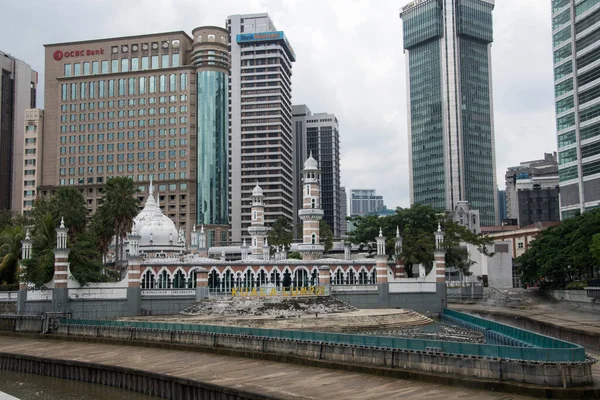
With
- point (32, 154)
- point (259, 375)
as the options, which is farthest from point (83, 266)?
point (32, 154)

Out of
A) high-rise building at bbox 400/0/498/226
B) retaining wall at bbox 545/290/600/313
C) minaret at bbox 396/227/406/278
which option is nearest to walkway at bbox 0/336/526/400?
minaret at bbox 396/227/406/278

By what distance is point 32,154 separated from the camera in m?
168

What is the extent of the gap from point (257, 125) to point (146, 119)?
27.8 metres

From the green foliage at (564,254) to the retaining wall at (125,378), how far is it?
49760mm

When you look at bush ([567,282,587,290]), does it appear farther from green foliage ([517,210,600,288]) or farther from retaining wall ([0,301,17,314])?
retaining wall ([0,301,17,314])

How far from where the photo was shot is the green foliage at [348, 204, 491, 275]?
76.7 m

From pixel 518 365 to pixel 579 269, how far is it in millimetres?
55785

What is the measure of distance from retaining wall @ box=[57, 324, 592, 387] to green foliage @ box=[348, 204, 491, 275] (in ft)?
126

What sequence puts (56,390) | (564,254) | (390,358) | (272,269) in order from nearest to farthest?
(390,358)
(56,390)
(272,269)
(564,254)

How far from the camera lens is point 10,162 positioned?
185500mm

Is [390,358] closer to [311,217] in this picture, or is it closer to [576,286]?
[311,217]

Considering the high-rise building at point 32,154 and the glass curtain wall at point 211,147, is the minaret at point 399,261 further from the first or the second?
the high-rise building at point 32,154

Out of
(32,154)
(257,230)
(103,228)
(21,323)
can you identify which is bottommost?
(21,323)

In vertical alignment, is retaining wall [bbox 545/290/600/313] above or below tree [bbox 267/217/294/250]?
below
